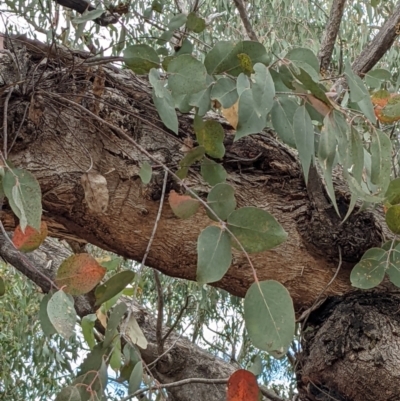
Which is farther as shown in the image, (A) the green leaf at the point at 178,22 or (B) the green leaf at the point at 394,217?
(A) the green leaf at the point at 178,22

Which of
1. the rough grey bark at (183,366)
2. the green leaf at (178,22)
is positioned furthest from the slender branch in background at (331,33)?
the rough grey bark at (183,366)

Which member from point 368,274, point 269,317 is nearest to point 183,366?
point 368,274

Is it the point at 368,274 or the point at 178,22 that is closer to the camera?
the point at 368,274

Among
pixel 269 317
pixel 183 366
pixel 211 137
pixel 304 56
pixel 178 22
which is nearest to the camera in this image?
pixel 269 317

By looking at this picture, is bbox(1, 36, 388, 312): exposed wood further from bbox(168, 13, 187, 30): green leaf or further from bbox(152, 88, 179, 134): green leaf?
bbox(152, 88, 179, 134): green leaf

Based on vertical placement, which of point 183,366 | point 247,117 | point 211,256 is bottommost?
point 183,366

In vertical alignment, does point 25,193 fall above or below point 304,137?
below

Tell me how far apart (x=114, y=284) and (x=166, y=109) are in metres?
0.21

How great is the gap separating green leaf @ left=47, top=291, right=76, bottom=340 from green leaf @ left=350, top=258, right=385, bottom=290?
1.32 feet

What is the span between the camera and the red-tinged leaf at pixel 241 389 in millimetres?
757

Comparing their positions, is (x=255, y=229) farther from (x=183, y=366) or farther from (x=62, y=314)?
(x=183, y=366)

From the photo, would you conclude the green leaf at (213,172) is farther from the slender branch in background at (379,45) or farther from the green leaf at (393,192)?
the slender branch in background at (379,45)

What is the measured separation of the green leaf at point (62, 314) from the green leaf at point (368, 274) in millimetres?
401

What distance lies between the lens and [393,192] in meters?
0.92
